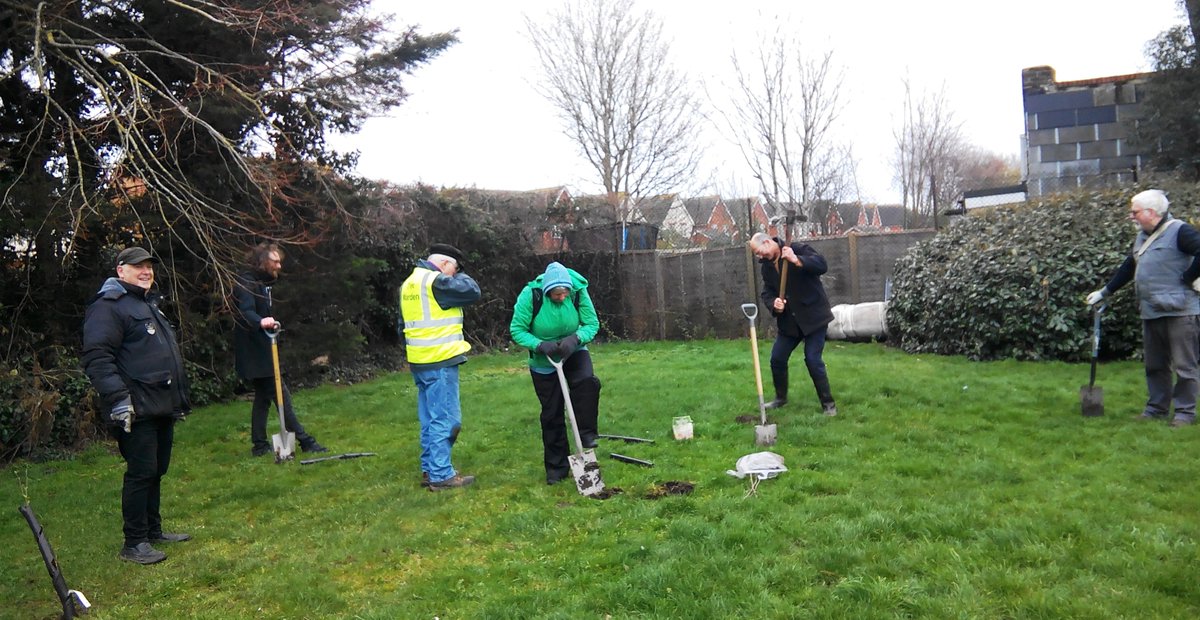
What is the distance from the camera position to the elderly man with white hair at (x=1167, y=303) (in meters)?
6.03

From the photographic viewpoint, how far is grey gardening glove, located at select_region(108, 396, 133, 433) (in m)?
4.39

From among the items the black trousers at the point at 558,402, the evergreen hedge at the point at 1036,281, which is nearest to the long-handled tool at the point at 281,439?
the black trousers at the point at 558,402

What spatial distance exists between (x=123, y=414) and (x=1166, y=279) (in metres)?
7.30

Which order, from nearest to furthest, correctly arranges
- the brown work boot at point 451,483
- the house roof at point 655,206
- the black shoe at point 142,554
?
1. the black shoe at point 142,554
2. the brown work boot at point 451,483
3. the house roof at point 655,206

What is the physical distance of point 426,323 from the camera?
5.61 m

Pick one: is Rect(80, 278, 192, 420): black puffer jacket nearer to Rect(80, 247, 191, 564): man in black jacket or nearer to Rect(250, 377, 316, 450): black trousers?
Rect(80, 247, 191, 564): man in black jacket

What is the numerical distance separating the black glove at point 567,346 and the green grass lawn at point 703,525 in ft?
2.99

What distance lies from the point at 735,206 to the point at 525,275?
5.89 meters

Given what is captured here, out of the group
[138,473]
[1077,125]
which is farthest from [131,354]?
[1077,125]

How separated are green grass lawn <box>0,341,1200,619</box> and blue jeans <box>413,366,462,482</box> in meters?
0.23

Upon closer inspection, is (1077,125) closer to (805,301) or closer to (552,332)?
(805,301)

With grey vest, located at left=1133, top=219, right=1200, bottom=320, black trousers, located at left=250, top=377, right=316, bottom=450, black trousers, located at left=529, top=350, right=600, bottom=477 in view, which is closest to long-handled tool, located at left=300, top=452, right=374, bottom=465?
black trousers, located at left=250, top=377, right=316, bottom=450

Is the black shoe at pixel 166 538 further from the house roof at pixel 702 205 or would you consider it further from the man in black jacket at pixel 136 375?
the house roof at pixel 702 205

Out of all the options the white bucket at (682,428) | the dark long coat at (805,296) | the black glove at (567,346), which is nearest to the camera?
the black glove at (567,346)
